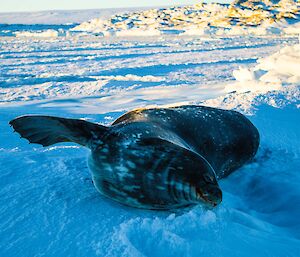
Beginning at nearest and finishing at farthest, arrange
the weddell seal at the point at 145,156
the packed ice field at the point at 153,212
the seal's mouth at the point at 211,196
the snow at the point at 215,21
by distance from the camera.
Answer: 1. the packed ice field at the point at 153,212
2. the seal's mouth at the point at 211,196
3. the weddell seal at the point at 145,156
4. the snow at the point at 215,21

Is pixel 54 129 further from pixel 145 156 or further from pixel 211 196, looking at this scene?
pixel 211 196

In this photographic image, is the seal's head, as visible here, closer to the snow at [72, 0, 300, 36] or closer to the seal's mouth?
the seal's mouth

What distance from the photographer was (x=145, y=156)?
1717mm

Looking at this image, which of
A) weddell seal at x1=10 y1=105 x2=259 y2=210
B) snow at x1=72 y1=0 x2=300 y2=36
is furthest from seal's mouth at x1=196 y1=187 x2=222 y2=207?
snow at x1=72 y1=0 x2=300 y2=36

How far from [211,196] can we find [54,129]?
2.73 feet

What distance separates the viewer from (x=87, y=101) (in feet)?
20.9

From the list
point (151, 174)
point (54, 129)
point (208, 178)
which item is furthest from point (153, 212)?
point (54, 129)

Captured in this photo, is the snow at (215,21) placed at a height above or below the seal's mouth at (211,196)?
below

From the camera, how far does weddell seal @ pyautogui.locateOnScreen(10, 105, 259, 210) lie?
1.61 m

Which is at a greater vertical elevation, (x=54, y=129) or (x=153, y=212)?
(x=54, y=129)

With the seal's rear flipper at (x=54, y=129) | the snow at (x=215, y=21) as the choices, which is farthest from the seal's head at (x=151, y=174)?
the snow at (x=215, y=21)

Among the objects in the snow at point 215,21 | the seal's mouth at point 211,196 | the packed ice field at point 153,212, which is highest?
the seal's mouth at point 211,196

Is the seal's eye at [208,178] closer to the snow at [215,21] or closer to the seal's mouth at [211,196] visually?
the seal's mouth at [211,196]

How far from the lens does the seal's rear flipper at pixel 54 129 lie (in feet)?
6.18
